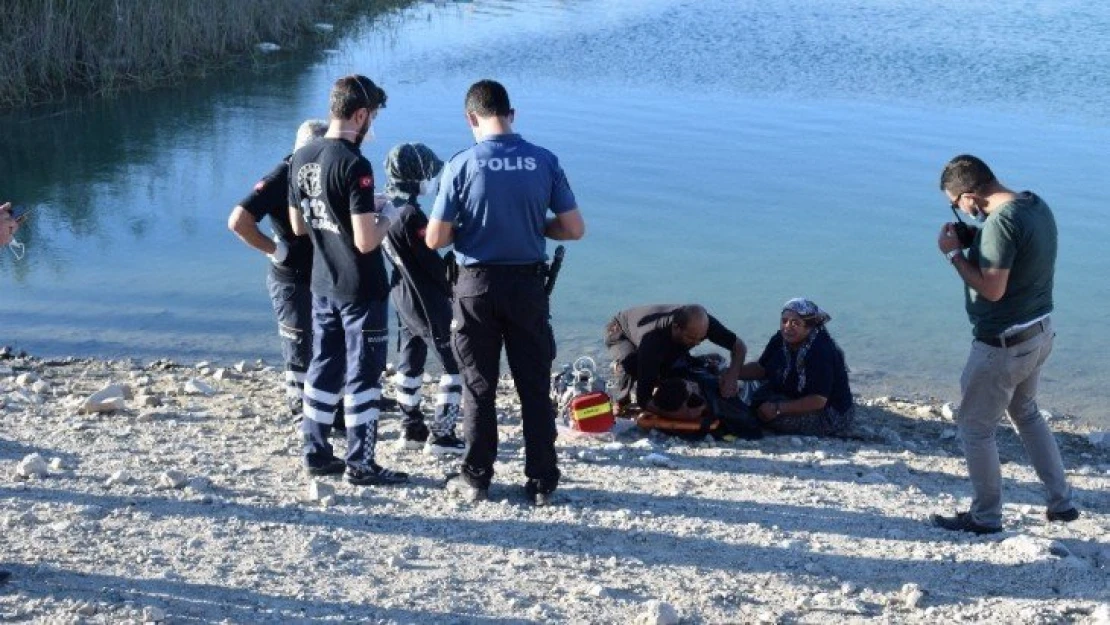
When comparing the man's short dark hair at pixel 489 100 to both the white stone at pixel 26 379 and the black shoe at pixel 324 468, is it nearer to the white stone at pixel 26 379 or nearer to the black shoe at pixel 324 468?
the black shoe at pixel 324 468

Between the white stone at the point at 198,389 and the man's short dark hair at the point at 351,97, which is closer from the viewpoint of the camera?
the man's short dark hair at the point at 351,97

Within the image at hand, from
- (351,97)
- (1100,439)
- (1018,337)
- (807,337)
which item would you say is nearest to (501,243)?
(351,97)

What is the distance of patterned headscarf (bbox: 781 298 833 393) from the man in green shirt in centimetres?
213

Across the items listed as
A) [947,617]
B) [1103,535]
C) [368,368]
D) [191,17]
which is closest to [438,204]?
[368,368]

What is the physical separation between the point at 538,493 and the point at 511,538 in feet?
1.74

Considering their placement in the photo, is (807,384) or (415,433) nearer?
(415,433)

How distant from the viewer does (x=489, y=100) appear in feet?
20.4

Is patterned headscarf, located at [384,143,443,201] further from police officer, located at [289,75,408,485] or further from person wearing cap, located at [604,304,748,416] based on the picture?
person wearing cap, located at [604,304,748,416]

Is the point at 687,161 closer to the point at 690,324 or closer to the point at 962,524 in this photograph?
the point at 690,324

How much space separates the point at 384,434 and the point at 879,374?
4831 mm

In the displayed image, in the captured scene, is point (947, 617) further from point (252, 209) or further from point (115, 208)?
point (115, 208)

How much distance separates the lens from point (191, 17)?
23188 mm

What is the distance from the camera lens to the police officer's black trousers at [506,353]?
6277 mm

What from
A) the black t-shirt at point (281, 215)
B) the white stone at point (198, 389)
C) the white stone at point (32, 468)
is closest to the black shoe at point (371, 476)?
the black t-shirt at point (281, 215)
